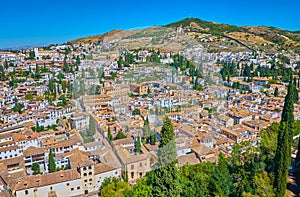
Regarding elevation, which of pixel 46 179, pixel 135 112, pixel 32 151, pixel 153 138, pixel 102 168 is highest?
pixel 135 112

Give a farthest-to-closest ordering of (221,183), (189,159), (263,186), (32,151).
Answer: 1. (32,151)
2. (189,159)
3. (221,183)
4. (263,186)

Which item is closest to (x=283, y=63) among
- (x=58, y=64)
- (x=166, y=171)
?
(x=58, y=64)

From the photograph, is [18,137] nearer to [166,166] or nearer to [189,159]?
[189,159]

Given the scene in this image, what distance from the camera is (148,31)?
393cm

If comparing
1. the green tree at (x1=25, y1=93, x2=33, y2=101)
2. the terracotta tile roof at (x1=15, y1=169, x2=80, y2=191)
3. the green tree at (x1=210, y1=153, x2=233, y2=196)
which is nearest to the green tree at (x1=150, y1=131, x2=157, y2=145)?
the green tree at (x1=210, y1=153, x2=233, y2=196)

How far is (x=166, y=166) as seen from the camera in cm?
423

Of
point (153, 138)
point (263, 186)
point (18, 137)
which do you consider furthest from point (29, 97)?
point (153, 138)

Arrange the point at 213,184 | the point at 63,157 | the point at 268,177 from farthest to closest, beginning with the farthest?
the point at 63,157 → the point at 268,177 → the point at 213,184

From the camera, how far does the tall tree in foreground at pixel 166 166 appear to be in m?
3.72

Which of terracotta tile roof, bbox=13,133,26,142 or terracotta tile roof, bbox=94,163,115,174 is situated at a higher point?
terracotta tile roof, bbox=13,133,26,142

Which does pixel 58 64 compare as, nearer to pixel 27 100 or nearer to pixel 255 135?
pixel 27 100

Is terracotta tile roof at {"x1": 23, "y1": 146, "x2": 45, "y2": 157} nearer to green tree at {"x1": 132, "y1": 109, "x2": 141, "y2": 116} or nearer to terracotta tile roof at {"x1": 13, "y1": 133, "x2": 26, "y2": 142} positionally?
terracotta tile roof at {"x1": 13, "y1": 133, "x2": 26, "y2": 142}

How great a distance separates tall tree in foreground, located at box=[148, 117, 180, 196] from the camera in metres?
3.72

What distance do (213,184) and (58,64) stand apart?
31.7m
